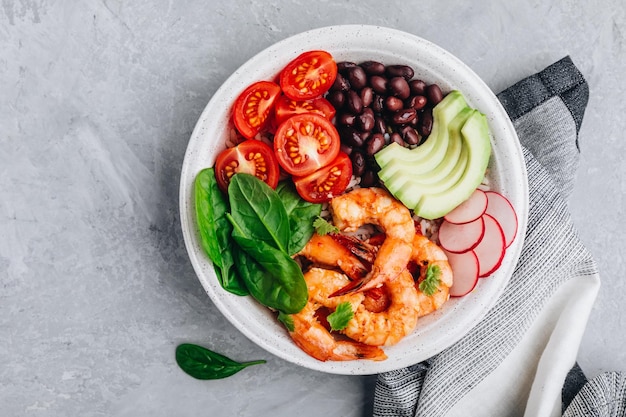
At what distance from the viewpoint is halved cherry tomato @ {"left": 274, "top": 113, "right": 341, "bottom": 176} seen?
2133mm

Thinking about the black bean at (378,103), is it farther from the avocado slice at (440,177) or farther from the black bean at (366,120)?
the avocado slice at (440,177)

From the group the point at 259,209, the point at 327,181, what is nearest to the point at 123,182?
the point at 259,209

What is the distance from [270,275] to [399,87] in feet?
2.24

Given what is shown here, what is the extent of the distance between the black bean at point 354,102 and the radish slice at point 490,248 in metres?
0.50

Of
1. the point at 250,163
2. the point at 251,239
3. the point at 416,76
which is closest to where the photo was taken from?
the point at 251,239

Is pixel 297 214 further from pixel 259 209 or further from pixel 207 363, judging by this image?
pixel 207 363

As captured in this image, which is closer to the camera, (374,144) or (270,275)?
(270,275)

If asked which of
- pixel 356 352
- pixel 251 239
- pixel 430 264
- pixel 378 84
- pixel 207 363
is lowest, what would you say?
pixel 207 363

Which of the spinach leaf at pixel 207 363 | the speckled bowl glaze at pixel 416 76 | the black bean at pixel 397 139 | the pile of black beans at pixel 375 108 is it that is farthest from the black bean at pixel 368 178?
the spinach leaf at pixel 207 363

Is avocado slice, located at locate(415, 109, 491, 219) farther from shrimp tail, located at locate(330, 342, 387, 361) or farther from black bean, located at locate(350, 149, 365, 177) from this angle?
shrimp tail, located at locate(330, 342, 387, 361)

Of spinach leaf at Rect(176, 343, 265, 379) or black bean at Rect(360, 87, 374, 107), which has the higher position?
black bean at Rect(360, 87, 374, 107)

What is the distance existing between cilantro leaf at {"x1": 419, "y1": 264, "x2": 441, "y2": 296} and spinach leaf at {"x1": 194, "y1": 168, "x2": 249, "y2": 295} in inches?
21.0

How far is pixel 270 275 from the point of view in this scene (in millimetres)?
2072

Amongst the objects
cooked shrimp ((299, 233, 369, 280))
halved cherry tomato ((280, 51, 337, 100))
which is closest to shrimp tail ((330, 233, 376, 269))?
cooked shrimp ((299, 233, 369, 280))
